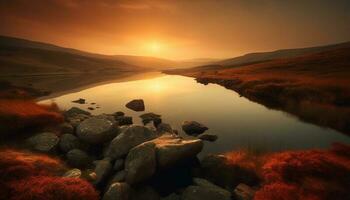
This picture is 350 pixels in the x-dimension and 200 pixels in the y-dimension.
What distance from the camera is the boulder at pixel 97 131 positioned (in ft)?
59.9

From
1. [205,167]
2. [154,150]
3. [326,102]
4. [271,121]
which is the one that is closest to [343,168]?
[205,167]

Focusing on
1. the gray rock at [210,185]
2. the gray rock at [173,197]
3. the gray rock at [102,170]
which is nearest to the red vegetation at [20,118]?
the gray rock at [102,170]

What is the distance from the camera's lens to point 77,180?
40.7ft

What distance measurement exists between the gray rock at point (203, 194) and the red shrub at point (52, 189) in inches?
183

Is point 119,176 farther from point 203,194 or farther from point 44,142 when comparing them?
point 44,142

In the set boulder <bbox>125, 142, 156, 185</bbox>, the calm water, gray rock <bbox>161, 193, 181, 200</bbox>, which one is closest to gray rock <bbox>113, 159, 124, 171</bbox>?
boulder <bbox>125, 142, 156, 185</bbox>

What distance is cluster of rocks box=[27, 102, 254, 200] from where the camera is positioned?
12977mm

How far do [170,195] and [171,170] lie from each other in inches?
85.7

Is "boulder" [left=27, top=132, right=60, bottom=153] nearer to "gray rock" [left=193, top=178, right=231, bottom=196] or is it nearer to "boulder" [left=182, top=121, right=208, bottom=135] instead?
"gray rock" [left=193, top=178, right=231, bottom=196]

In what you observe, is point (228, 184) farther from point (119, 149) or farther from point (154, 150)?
point (119, 149)

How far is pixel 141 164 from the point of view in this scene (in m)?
13.7

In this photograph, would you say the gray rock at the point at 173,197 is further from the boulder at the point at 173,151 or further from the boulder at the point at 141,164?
the boulder at the point at 173,151

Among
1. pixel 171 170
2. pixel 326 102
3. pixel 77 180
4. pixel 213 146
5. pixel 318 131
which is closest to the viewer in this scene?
pixel 77 180

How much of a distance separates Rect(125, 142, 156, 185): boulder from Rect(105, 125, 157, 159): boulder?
66.8 inches
